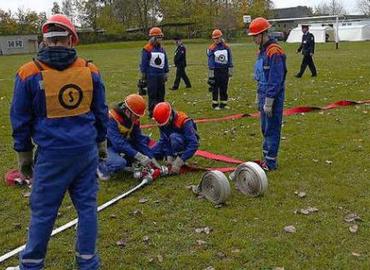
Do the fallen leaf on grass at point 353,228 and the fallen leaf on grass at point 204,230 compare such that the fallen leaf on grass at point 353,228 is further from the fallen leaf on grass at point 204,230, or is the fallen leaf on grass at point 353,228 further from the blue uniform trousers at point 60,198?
the blue uniform trousers at point 60,198

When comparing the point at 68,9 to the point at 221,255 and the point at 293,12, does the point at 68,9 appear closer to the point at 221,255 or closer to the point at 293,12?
the point at 293,12

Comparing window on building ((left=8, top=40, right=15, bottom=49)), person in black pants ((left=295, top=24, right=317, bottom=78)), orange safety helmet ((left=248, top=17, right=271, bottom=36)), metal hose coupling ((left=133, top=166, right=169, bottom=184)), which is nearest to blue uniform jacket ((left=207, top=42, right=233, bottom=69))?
orange safety helmet ((left=248, top=17, right=271, bottom=36))

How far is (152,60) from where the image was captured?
1235 cm

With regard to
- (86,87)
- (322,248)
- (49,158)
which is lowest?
(322,248)

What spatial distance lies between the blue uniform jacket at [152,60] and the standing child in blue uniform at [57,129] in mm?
8146

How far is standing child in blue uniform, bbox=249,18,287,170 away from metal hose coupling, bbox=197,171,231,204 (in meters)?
1.46

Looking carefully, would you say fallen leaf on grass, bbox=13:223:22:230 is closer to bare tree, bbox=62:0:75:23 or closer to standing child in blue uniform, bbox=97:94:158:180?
standing child in blue uniform, bbox=97:94:158:180

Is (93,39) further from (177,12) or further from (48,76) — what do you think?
(48,76)

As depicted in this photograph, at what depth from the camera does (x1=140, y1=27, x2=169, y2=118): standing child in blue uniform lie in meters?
12.3

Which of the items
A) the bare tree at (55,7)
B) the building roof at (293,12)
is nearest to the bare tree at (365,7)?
the building roof at (293,12)

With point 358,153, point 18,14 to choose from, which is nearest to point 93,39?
point 18,14

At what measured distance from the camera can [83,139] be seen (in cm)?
407

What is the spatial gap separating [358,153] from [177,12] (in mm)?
76643

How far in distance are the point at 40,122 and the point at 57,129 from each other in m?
0.14
